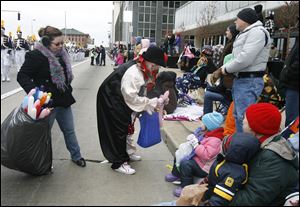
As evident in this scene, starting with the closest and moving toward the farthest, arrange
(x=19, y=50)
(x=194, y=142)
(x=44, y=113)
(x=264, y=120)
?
1. (x=264, y=120)
2. (x=44, y=113)
3. (x=194, y=142)
4. (x=19, y=50)

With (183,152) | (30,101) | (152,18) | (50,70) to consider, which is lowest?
(183,152)

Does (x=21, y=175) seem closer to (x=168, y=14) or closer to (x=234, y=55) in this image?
(x=234, y=55)

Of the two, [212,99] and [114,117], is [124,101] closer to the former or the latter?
[114,117]

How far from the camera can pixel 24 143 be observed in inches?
153

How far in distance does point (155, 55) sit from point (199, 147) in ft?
3.82

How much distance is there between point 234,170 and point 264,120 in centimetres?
55

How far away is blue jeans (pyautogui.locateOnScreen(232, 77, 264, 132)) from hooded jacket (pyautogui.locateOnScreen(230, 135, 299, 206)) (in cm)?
142

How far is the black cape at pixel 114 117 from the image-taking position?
459 centimetres

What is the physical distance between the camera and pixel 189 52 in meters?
16.1

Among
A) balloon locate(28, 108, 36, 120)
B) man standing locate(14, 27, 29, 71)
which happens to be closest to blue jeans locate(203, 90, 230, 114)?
balloon locate(28, 108, 36, 120)

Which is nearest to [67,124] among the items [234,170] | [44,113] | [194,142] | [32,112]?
[44,113]

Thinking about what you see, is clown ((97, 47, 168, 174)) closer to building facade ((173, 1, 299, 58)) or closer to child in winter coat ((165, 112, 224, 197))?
child in winter coat ((165, 112, 224, 197))

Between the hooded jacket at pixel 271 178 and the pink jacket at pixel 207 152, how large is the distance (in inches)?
33.3

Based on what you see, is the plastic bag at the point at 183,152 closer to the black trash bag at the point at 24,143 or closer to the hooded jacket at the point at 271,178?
the hooded jacket at the point at 271,178
